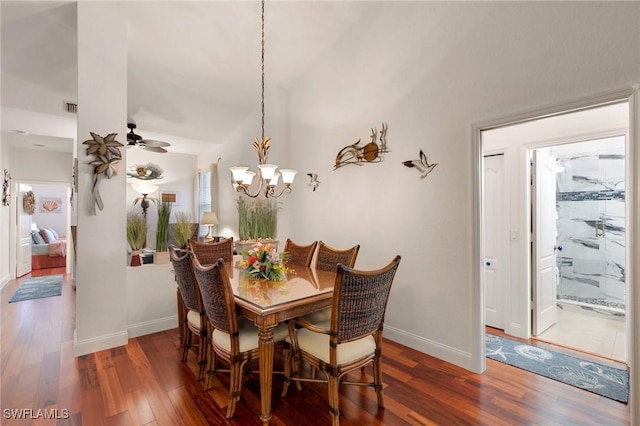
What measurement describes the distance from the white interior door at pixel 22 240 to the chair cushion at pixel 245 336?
22.7ft

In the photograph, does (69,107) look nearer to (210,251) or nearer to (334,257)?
(210,251)

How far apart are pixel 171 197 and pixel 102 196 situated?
427 cm

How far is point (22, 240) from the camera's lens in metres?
6.32

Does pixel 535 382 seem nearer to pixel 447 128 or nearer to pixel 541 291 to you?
pixel 541 291

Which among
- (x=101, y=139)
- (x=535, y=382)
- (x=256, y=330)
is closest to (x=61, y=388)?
(x=256, y=330)

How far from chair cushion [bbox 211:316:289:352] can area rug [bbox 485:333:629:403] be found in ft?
6.83

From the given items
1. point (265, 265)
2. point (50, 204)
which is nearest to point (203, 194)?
point (265, 265)

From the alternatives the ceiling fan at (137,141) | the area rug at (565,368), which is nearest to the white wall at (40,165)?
the ceiling fan at (137,141)

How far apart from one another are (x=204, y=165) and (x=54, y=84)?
3.23 m

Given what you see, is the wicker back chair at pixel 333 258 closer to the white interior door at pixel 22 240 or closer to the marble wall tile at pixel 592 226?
the marble wall tile at pixel 592 226

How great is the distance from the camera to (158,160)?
6.76 m

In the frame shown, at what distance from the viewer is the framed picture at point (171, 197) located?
6812 mm

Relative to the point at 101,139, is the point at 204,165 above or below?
above

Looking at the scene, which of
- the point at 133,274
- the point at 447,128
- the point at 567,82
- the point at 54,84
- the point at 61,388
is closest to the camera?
the point at 567,82
